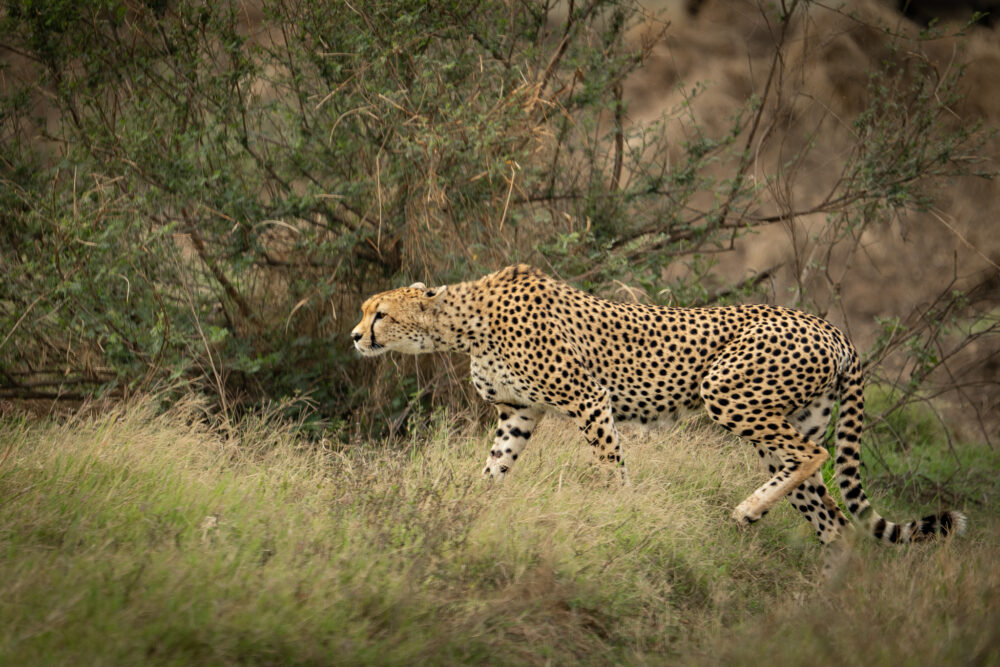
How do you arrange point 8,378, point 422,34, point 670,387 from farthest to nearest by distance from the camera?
point 422,34
point 8,378
point 670,387

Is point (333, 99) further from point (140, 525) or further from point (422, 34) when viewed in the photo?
point (140, 525)

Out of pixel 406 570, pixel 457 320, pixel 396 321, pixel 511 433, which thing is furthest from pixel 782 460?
pixel 406 570

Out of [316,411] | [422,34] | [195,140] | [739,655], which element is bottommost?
[316,411]

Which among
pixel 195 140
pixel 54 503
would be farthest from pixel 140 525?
pixel 195 140

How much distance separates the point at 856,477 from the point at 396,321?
2395 mm

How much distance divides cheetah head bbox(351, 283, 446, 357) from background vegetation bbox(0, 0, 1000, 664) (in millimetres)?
537

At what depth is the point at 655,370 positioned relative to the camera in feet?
16.7

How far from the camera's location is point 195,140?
651 cm

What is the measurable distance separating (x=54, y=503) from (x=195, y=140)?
329 centimetres

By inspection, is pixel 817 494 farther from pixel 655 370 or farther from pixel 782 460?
pixel 655 370

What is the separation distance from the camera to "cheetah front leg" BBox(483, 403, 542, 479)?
516 cm

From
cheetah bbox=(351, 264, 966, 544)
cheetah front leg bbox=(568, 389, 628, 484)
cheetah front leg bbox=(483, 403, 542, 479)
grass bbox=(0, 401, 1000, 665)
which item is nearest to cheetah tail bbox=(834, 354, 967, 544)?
cheetah bbox=(351, 264, 966, 544)

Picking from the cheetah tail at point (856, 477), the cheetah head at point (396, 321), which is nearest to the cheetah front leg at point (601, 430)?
the cheetah head at point (396, 321)

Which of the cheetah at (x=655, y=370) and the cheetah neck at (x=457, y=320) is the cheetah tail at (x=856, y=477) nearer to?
the cheetah at (x=655, y=370)
